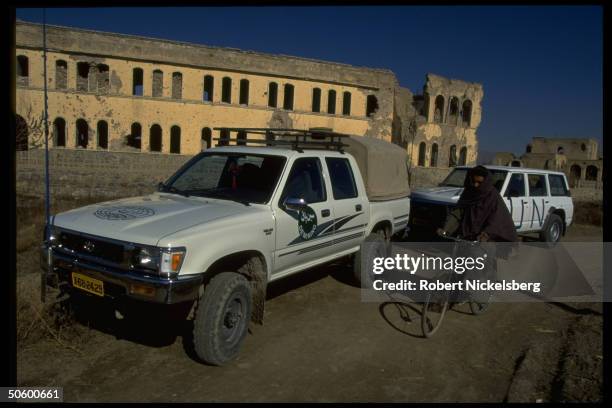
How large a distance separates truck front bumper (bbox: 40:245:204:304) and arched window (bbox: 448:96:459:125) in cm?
3660

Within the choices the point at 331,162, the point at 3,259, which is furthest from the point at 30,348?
the point at 331,162

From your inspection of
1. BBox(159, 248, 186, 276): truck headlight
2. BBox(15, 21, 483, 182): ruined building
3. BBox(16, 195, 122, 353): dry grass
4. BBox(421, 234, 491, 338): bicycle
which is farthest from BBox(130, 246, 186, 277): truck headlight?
BBox(15, 21, 483, 182): ruined building

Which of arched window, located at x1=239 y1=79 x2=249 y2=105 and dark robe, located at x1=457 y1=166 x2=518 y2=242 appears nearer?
dark robe, located at x1=457 y1=166 x2=518 y2=242

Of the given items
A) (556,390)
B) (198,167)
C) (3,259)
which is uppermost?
(198,167)

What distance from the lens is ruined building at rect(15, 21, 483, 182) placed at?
25219 millimetres

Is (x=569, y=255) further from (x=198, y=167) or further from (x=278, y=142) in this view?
(x=198, y=167)

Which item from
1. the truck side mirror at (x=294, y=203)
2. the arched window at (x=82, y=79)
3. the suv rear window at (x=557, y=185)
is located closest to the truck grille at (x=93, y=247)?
the truck side mirror at (x=294, y=203)

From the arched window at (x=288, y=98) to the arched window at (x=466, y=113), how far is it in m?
16.5

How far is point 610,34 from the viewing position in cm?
310

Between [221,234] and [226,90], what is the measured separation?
26499mm

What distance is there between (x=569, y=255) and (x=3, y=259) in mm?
11227

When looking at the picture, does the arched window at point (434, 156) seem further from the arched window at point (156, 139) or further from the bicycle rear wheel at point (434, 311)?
the bicycle rear wheel at point (434, 311)

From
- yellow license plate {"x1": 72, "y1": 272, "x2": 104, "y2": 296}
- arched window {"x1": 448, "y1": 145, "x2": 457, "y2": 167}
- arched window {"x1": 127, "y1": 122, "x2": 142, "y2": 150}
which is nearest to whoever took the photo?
yellow license plate {"x1": 72, "y1": 272, "x2": 104, "y2": 296}

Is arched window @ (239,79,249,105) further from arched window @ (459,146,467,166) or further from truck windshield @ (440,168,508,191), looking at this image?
truck windshield @ (440,168,508,191)
